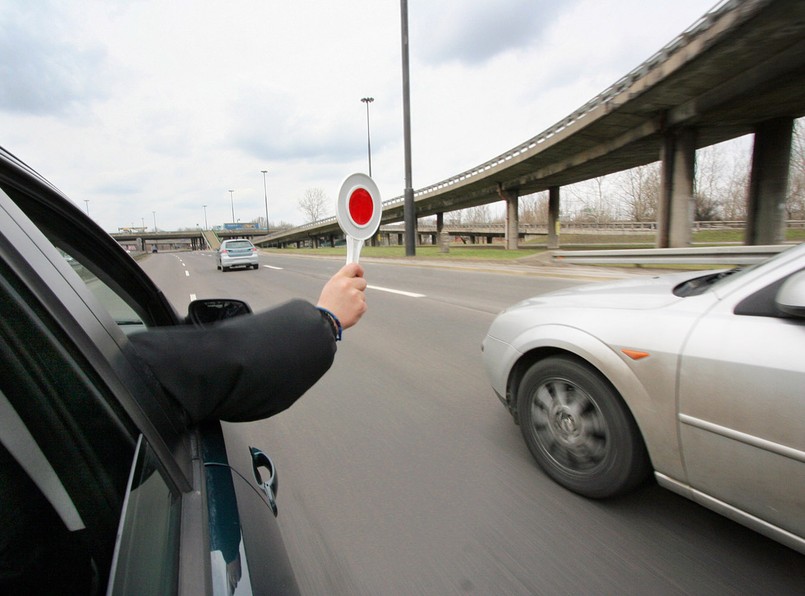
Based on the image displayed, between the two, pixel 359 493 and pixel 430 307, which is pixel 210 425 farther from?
pixel 430 307

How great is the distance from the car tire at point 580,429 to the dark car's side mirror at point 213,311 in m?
1.63

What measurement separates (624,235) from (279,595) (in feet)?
186

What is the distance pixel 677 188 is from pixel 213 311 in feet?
71.6

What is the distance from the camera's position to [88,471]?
94cm

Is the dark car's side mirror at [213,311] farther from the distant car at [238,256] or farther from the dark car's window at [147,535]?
the distant car at [238,256]

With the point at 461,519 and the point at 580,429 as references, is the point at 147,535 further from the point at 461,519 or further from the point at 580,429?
the point at 580,429

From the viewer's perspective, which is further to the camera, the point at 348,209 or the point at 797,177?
the point at 797,177

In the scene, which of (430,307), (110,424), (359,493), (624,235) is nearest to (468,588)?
(359,493)

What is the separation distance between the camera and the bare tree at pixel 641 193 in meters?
53.2

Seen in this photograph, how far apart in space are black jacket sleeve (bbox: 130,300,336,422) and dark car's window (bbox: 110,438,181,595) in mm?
173

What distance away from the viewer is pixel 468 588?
1.69m

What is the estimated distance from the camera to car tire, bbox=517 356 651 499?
204 cm

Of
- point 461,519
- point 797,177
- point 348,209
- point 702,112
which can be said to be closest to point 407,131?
point 702,112

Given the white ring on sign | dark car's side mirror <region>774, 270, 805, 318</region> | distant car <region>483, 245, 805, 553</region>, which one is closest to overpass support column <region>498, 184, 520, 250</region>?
distant car <region>483, 245, 805, 553</region>
